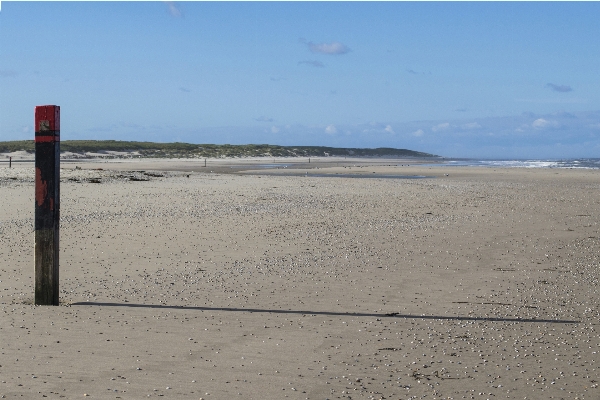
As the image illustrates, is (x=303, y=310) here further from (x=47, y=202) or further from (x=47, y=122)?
(x=47, y=122)

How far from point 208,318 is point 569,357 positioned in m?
3.63

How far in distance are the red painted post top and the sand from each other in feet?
6.35

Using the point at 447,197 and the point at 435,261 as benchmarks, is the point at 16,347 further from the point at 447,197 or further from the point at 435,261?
the point at 447,197

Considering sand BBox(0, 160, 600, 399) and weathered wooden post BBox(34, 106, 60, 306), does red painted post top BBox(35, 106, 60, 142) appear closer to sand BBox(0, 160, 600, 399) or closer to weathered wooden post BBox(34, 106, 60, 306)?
weathered wooden post BBox(34, 106, 60, 306)

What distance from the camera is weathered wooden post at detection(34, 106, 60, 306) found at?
25.4 ft

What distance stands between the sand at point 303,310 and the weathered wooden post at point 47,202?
0.32 m

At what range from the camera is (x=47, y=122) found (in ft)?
25.5

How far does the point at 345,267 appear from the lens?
10.4m

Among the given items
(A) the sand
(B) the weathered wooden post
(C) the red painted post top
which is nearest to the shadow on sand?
(A) the sand

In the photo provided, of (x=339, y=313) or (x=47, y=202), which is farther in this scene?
(x=47, y=202)

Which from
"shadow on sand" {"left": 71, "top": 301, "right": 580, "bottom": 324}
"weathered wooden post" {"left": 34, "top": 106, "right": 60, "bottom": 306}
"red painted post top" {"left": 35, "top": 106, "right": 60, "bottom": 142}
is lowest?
"shadow on sand" {"left": 71, "top": 301, "right": 580, "bottom": 324}

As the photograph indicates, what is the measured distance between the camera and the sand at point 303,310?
5.40 meters

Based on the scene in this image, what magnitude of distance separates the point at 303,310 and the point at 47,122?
366 cm

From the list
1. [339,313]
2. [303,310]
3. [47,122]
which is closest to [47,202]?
[47,122]
